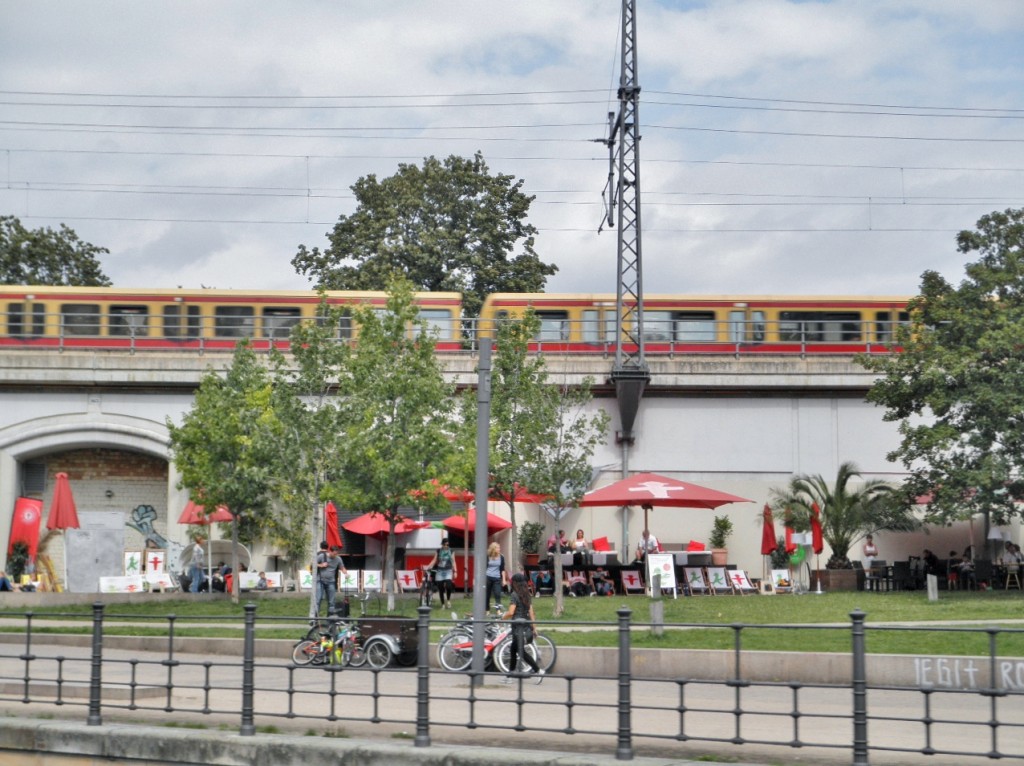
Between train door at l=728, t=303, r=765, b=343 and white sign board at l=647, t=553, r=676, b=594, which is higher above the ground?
train door at l=728, t=303, r=765, b=343

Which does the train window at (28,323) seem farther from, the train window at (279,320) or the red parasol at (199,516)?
the red parasol at (199,516)

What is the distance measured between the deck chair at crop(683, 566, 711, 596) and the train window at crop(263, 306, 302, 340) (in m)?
14.0

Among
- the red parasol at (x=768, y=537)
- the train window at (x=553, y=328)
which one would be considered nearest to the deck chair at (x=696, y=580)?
the red parasol at (x=768, y=537)

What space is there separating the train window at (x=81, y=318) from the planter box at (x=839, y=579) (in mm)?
21061

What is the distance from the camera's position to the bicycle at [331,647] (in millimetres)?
18641

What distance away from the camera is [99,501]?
40344 mm

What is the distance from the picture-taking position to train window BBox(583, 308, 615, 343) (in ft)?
129

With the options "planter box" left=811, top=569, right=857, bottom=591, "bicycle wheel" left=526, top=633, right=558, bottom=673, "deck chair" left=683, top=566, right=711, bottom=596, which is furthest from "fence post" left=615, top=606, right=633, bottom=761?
"planter box" left=811, top=569, right=857, bottom=591

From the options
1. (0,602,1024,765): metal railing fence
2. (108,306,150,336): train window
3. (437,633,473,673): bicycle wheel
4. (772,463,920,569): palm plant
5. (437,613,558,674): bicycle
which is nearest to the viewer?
(0,602,1024,765): metal railing fence

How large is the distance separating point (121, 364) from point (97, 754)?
2615 cm

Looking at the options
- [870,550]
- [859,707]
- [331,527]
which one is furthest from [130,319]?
[859,707]

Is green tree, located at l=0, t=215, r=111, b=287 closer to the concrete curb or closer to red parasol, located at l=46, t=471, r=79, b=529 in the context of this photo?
red parasol, located at l=46, t=471, r=79, b=529

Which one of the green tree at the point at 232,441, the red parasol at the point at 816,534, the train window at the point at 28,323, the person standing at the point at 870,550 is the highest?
the train window at the point at 28,323

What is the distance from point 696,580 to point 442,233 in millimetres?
26955
